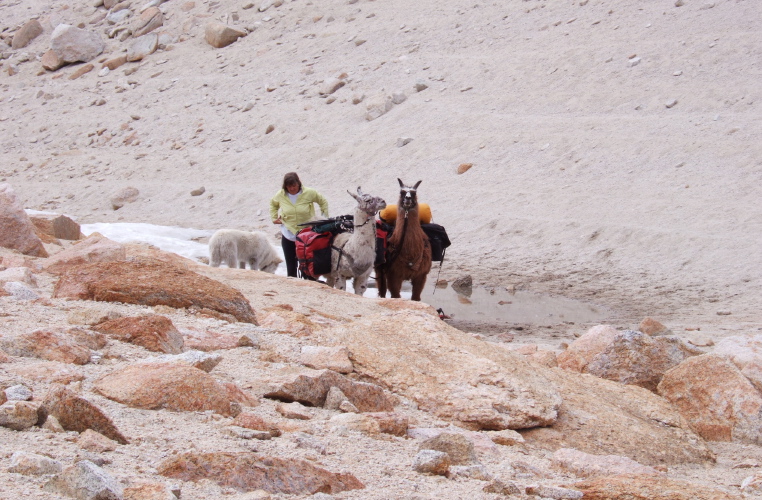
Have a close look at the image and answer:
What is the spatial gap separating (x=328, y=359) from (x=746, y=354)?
359 centimetres

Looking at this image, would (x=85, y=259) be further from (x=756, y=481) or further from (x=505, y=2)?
(x=505, y=2)

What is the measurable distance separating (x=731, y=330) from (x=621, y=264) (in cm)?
424

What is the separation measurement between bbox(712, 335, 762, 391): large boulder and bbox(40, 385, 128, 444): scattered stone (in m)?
4.89

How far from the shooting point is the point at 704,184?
1686 cm

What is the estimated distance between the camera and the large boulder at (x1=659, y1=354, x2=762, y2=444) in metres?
6.21

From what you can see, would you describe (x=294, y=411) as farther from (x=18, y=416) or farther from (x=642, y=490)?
(x=642, y=490)

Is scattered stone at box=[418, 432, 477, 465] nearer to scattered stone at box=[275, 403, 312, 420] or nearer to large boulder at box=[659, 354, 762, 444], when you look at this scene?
scattered stone at box=[275, 403, 312, 420]

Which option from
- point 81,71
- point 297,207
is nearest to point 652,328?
point 297,207

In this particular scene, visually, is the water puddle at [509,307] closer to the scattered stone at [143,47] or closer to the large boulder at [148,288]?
the large boulder at [148,288]

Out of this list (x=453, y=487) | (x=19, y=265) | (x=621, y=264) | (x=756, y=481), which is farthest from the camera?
(x=621, y=264)

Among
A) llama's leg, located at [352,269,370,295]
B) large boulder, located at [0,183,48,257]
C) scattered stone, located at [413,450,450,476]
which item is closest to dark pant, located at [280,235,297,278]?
llama's leg, located at [352,269,370,295]

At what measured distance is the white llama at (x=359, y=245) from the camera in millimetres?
11117

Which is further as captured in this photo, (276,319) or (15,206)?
(15,206)

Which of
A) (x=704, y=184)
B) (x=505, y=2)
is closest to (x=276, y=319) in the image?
(x=704, y=184)
